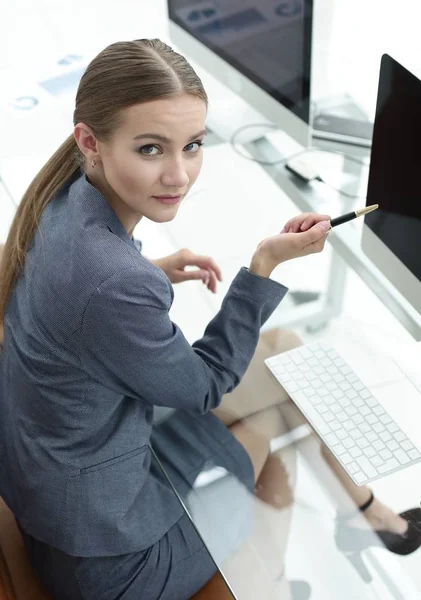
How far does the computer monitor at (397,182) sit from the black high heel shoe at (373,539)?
368 mm

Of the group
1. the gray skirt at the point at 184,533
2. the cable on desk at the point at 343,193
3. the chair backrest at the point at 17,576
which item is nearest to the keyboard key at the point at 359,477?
the gray skirt at the point at 184,533

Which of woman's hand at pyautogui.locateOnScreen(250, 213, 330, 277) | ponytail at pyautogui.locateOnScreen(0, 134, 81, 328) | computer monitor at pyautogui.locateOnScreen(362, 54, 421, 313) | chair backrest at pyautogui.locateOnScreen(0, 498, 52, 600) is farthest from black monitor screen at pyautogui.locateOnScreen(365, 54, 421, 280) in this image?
chair backrest at pyautogui.locateOnScreen(0, 498, 52, 600)

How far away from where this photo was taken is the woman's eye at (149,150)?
1.00 meters

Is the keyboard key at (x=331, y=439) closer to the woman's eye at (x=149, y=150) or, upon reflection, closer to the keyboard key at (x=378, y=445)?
the keyboard key at (x=378, y=445)

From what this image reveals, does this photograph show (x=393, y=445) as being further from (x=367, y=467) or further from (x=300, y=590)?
(x=300, y=590)

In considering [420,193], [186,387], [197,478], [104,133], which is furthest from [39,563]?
[420,193]

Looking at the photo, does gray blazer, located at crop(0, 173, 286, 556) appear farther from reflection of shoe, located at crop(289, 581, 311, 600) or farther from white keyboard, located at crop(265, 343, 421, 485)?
reflection of shoe, located at crop(289, 581, 311, 600)

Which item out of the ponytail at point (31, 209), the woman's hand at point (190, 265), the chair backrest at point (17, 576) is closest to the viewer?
the ponytail at point (31, 209)

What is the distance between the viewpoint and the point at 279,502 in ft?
3.66

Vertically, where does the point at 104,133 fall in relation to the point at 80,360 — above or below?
above

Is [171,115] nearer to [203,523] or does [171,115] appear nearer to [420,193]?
[420,193]

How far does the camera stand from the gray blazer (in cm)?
97

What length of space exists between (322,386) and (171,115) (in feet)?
1.69

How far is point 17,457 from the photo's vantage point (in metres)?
1.15
